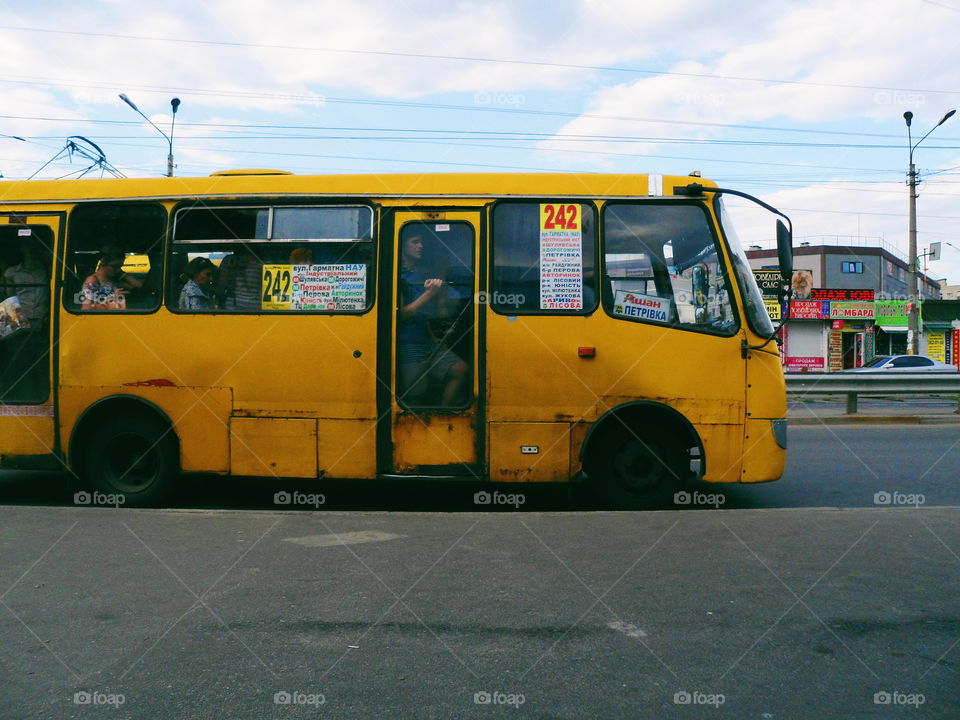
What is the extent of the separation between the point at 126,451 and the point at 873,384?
13615 mm

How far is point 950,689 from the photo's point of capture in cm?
373

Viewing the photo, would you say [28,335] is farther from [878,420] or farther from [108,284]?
[878,420]

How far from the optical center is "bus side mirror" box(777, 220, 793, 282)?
7.07m

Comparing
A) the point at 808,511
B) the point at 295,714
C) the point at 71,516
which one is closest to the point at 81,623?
the point at 295,714

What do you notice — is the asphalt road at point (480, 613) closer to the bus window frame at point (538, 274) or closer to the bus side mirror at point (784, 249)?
the bus window frame at point (538, 274)

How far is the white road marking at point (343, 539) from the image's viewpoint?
6.20 meters

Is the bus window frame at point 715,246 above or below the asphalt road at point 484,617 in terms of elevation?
above

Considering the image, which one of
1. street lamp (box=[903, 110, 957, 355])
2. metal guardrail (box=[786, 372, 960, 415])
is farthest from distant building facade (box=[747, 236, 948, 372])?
metal guardrail (box=[786, 372, 960, 415])

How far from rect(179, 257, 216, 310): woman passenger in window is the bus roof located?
66 centimetres
